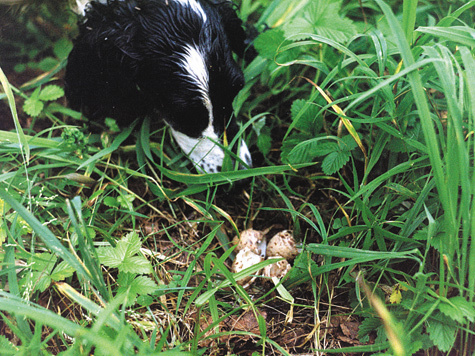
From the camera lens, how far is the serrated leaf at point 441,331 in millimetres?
1254

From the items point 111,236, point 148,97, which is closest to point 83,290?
point 111,236

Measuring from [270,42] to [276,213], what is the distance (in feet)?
3.03

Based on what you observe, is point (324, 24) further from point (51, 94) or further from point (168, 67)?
point (51, 94)

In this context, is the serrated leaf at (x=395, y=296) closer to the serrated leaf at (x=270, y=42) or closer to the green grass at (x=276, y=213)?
the green grass at (x=276, y=213)

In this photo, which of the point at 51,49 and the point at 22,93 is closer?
the point at 22,93

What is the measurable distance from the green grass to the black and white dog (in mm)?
200

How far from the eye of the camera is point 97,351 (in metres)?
1.14

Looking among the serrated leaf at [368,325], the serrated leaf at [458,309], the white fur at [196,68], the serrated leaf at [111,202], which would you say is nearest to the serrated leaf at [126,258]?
the serrated leaf at [111,202]

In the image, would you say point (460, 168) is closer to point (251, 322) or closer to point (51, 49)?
Result: point (251, 322)

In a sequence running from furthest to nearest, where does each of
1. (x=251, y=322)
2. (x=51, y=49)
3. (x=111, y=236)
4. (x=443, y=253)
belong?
(x=51, y=49)
(x=111, y=236)
(x=251, y=322)
(x=443, y=253)

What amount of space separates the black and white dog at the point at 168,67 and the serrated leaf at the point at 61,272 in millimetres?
766

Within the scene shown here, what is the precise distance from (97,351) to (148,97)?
1.22m

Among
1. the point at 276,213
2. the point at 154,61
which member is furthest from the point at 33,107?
the point at 276,213

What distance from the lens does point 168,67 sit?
5.59 feet
